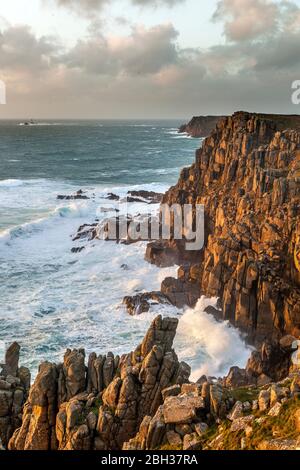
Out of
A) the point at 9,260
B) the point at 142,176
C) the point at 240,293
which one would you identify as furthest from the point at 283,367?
the point at 142,176

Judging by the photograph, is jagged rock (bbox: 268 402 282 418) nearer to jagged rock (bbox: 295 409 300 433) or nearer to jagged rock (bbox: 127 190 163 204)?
jagged rock (bbox: 295 409 300 433)

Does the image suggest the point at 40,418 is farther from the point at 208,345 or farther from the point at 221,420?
the point at 208,345

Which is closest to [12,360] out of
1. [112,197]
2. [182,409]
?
[182,409]

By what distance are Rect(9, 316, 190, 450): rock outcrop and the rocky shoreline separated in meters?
0.05

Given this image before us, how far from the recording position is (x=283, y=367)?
2958 centimetres

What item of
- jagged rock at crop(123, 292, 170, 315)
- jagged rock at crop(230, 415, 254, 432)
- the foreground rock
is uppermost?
the foreground rock

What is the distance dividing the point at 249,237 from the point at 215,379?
14.8m

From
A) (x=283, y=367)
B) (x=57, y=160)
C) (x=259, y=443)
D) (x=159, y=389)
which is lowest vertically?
(x=283, y=367)

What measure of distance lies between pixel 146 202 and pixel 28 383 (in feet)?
192

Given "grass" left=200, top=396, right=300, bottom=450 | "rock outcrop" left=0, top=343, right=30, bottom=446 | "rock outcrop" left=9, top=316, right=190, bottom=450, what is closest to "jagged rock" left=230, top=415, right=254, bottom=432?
"grass" left=200, top=396, right=300, bottom=450

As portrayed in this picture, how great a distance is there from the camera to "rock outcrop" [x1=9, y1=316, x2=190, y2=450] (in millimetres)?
19859

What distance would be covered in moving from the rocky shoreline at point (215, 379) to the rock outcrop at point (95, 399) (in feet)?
0.17

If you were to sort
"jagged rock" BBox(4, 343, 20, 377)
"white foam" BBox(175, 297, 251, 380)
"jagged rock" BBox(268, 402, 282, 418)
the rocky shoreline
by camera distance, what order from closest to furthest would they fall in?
"jagged rock" BBox(268, 402, 282, 418) → the rocky shoreline → "jagged rock" BBox(4, 343, 20, 377) → "white foam" BBox(175, 297, 251, 380)
